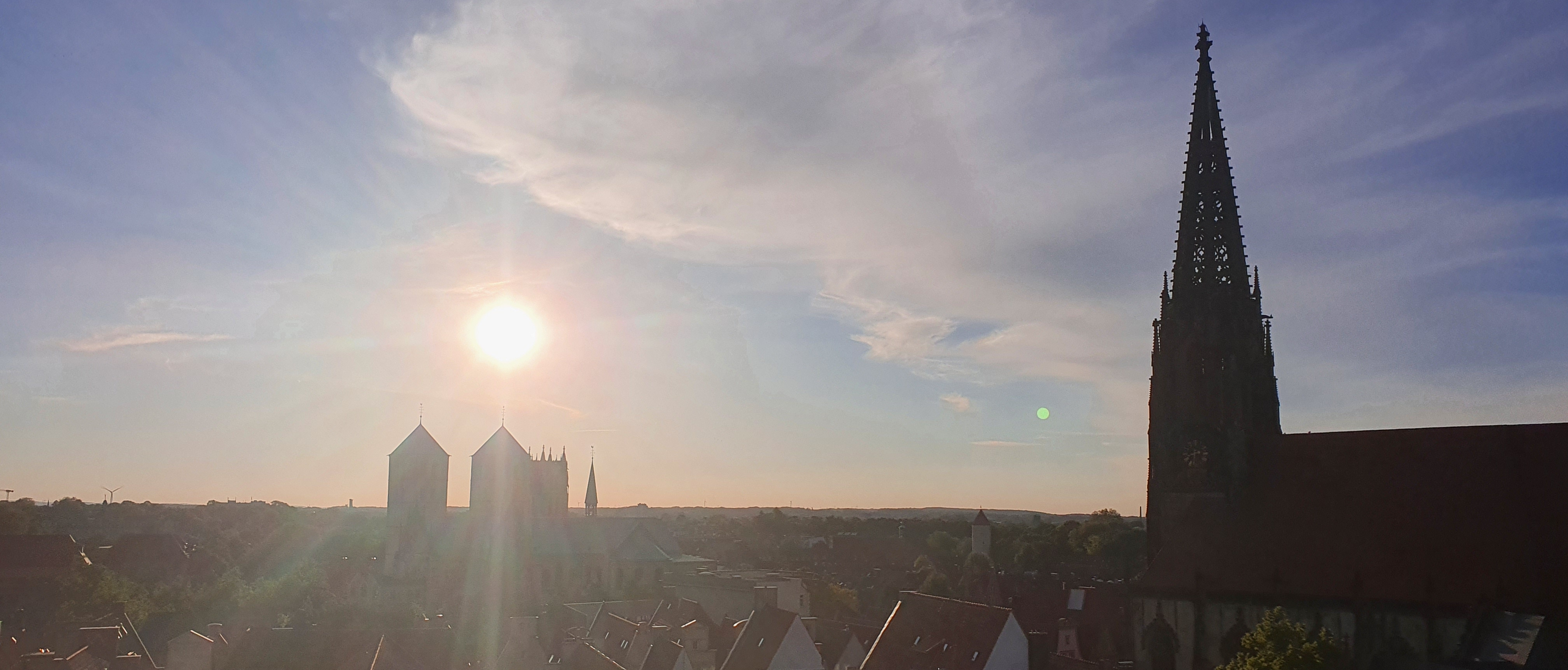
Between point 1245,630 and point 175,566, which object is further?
point 175,566

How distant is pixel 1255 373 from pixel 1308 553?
6671 millimetres

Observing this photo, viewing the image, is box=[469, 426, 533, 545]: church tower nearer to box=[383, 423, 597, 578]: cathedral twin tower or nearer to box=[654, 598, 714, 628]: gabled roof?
box=[383, 423, 597, 578]: cathedral twin tower

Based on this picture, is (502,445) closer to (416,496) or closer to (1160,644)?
(416,496)

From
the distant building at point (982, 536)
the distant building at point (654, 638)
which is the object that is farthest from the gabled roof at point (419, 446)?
the distant building at point (982, 536)

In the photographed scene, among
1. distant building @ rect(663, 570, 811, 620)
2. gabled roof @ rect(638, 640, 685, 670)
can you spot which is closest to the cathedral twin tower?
distant building @ rect(663, 570, 811, 620)

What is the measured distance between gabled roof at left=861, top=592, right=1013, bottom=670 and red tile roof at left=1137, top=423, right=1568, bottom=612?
6.33 m

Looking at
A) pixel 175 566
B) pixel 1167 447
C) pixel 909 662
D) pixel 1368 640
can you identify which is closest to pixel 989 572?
pixel 909 662

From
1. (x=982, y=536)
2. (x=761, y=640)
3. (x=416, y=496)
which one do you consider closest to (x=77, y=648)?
(x=761, y=640)

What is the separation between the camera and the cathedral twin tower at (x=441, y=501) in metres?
87.2

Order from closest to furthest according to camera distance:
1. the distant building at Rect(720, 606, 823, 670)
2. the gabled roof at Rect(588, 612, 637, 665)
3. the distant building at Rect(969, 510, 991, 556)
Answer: the distant building at Rect(720, 606, 823, 670) → the gabled roof at Rect(588, 612, 637, 665) → the distant building at Rect(969, 510, 991, 556)

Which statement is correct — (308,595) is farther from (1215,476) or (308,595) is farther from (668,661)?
Answer: (1215,476)

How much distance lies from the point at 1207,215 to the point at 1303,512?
10.6 m

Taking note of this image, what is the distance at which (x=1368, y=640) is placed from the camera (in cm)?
2561

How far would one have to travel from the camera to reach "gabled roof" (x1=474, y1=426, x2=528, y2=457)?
9569cm
